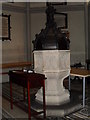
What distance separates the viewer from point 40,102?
4234mm

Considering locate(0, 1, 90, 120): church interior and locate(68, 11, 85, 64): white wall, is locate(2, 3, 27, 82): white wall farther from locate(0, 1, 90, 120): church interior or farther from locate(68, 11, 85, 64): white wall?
locate(68, 11, 85, 64): white wall

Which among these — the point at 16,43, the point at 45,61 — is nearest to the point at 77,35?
the point at 16,43

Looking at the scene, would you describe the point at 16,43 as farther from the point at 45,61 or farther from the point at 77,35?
the point at 45,61

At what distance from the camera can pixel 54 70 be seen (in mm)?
4055

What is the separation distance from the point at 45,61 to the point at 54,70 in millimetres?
257

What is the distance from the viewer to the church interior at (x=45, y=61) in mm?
3748

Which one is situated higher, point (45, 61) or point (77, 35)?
point (77, 35)

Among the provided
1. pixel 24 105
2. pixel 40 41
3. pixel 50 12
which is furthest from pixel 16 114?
pixel 50 12

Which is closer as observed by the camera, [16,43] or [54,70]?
[54,70]

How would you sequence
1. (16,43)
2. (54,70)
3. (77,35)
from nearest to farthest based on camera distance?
1. (54,70)
2. (16,43)
3. (77,35)

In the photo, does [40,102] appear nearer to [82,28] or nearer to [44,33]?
[44,33]

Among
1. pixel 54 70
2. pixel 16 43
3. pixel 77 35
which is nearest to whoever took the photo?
pixel 54 70

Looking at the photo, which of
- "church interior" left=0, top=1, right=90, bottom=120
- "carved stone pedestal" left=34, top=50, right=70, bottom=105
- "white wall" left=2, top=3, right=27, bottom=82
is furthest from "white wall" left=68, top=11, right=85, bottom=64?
"carved stone pedestal" left=34, top=50, right=70, bottom=105

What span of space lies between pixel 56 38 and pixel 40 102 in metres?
1.39
